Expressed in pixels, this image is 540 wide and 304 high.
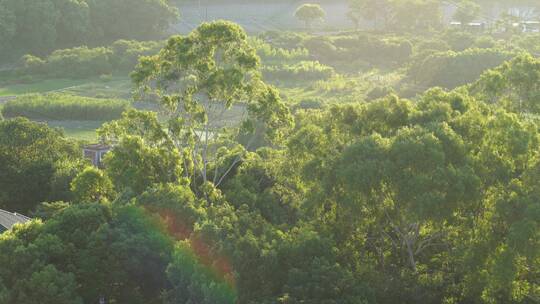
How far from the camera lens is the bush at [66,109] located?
4638 cm

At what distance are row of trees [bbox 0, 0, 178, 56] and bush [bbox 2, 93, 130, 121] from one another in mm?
19792

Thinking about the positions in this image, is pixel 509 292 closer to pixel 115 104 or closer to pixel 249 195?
pixel 249 195

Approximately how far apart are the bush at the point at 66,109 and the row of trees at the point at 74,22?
19.8 meters

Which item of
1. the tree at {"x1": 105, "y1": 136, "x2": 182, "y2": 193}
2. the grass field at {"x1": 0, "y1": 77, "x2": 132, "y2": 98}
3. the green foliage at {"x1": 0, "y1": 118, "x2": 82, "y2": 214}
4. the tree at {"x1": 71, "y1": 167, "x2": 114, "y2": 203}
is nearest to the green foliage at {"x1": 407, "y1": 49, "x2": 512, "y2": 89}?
the grass field at {"x1": 0, "y1": 77, "x2": 132, "y2": 98}

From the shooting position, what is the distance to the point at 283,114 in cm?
2233

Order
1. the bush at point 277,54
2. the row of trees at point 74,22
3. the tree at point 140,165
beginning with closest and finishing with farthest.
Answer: the tree at point 140,165 → the bush at point 277,54 → the row of trees at point 74,22

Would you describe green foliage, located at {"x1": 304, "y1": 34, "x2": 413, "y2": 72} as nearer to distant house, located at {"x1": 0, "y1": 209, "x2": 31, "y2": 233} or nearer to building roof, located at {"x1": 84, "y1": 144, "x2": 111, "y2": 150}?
building roof, located at {"x1": 84, "y1": 144, "x2": 111, "y2": 150}

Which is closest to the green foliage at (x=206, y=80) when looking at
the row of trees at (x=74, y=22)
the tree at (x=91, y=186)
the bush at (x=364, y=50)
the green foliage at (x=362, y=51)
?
the tree at (x=91, y=186)

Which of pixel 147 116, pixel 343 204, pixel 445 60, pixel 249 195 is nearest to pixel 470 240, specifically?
pixel 343 204

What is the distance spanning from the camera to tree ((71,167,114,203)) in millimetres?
23062

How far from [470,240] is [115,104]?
32114mm

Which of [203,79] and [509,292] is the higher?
[203,79]

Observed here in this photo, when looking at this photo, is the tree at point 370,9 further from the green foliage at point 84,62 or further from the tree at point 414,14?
the green foliage at point 84,62

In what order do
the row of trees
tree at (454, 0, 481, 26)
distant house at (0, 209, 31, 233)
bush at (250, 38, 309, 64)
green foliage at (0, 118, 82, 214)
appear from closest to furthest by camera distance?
distant house at (0, 209, 31, 233), green foliage at (0, 118, 82, 214), bush at (250, 38, 309, 64), the row of trees, tree at (454, 0, 481, 26)
